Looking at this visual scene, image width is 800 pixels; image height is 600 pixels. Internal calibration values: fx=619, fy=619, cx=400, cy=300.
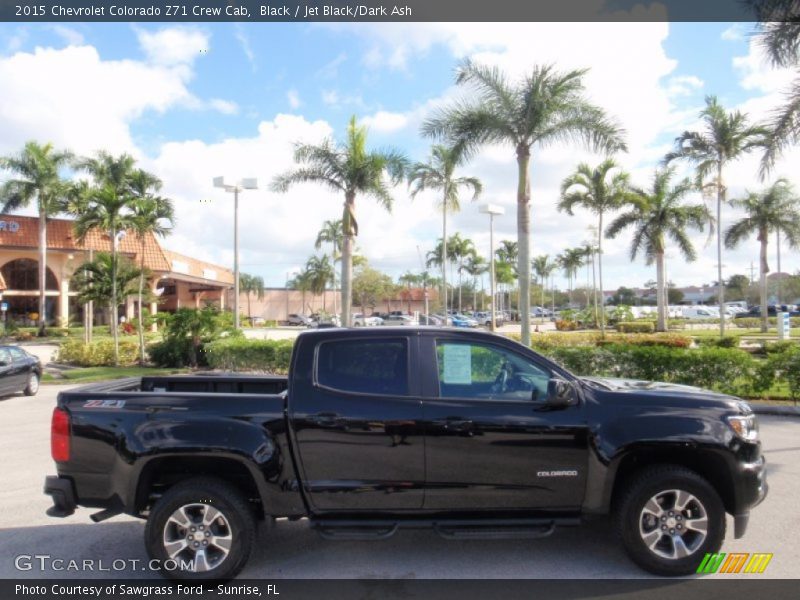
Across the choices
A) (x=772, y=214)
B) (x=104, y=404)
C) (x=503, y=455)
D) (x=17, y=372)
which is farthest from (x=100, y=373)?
(x=772, y=214)

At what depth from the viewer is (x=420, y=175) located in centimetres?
2720

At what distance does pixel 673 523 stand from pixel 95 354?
23652 millimetres

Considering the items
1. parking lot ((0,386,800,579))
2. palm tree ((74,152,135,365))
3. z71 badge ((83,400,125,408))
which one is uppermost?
palm tree ((74,152,135,365))

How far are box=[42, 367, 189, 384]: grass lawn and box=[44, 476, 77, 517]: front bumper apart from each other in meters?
15.0

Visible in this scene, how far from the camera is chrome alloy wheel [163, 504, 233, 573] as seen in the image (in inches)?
175

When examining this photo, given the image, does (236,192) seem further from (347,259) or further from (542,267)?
(542,267)

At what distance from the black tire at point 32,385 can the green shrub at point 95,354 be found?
7.31m

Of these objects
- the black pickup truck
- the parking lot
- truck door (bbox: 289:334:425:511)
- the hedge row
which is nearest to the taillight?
the black pickup truck

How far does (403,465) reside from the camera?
4.54 meters

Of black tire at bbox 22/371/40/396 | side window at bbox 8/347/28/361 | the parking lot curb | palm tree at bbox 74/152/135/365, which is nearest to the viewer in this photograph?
the parking lot curb

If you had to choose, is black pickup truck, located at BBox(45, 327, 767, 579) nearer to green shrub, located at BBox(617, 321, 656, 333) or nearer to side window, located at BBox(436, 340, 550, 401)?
side window, located at BBox(436, 340, 550, 401)

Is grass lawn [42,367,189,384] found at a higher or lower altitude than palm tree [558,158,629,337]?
lower

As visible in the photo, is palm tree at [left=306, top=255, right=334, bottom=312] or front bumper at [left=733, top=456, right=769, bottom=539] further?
palm tree at [left=306, top=255, right=334, bottom=312]

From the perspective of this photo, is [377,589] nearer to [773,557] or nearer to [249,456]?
[249,456]
